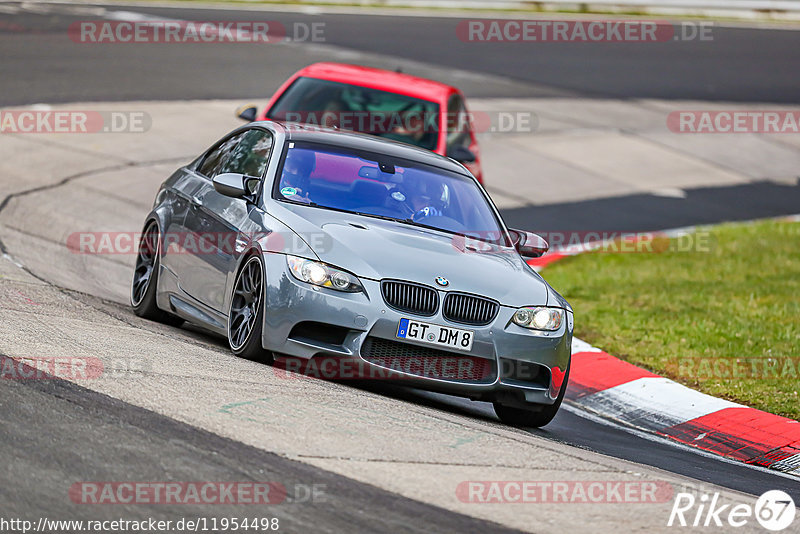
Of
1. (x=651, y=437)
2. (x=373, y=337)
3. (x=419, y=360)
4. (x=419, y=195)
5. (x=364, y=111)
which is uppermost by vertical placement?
(x=364, y=111)

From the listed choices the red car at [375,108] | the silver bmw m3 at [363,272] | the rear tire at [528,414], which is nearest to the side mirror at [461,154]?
the red car at [375,108]

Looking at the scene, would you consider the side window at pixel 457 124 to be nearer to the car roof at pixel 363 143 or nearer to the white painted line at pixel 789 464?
the car roof at pixel 363 143

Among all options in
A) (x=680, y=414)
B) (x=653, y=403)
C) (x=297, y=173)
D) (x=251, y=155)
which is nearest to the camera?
(x=297, y=173)

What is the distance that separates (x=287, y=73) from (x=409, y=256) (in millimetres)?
15489

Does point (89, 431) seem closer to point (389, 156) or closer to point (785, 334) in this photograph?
point (389, 156)

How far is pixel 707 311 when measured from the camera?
1194cm

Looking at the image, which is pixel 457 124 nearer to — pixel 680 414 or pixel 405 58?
pixel 680 414

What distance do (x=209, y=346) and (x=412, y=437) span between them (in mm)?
2462

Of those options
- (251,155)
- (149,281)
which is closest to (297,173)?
(251,155)

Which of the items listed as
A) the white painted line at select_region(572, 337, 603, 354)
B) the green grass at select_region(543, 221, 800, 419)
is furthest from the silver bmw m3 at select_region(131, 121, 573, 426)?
the green grass at select_region(543, 221, 800, 419)

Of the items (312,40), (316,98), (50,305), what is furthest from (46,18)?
(50,305)

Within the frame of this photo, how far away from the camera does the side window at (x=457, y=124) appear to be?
13.2 m

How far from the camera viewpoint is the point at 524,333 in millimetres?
7480

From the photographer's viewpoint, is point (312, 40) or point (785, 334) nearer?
point (785, 334)
